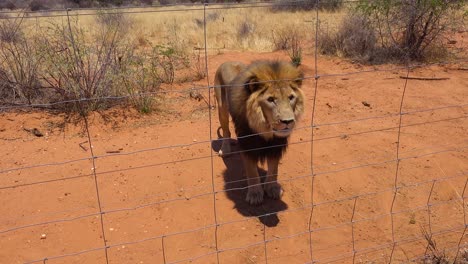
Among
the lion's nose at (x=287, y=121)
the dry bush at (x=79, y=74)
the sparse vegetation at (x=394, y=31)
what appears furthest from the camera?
the sparse vegetation at (x=394, y=31)

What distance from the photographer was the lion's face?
367 centimetres

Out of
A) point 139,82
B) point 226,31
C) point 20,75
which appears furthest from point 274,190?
point 226,31

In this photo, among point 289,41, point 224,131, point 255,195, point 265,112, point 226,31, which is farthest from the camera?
point 226,31

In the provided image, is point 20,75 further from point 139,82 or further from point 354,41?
point 354,41

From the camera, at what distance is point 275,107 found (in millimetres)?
3723

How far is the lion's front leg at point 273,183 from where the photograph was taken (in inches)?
177

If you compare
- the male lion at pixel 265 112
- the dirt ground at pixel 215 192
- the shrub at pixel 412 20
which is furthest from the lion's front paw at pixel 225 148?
the shrub at pixel 412 20

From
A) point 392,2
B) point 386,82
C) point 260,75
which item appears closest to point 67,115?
point 260,75

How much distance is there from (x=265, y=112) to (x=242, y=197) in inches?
48.3

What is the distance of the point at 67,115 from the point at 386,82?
A: 580 centimetres

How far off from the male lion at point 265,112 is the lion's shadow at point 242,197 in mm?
85

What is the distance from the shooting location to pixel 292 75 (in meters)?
3.93

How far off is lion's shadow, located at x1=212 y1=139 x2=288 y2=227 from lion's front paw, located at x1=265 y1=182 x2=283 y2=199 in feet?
0.18

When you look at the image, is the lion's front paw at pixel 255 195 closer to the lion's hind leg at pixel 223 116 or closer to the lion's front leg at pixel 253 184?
the lion's front leg at pixel 253 184
